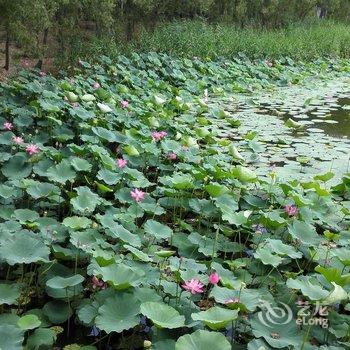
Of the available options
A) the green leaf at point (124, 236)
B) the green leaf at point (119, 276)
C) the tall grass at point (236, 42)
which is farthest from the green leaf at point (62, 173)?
the tall grass at point (236, 42)

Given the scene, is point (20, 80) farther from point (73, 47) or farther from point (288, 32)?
point (288, 32)

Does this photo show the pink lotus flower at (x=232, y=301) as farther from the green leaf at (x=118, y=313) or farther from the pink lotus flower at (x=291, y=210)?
the pink lotus flower at (x=291, y=210)

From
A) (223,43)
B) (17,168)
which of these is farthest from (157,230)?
(223,43)

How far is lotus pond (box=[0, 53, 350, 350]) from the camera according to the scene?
182 centimetres

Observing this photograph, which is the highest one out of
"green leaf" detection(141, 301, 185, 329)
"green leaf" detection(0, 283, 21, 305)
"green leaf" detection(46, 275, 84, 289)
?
"green leaf" detection(141, 301, 185, 329)

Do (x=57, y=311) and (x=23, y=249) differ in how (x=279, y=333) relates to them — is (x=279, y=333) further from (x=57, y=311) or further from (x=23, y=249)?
(x=23, y=249)

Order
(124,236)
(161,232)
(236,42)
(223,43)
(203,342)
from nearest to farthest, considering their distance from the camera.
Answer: (203,342) → (124,236) → (161,232) → (223,43) → (236,42)

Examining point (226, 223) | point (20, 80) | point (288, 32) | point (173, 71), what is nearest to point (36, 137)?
point (226, 223)

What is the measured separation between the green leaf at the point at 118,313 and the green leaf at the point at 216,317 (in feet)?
0.73

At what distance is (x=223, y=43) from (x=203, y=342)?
8768 millimetres

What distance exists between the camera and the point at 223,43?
9.70 m

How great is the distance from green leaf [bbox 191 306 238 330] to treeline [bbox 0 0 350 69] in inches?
203

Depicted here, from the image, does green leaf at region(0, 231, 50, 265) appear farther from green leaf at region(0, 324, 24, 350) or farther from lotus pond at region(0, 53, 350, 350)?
green leaf at region(0, 324, 24, 350)

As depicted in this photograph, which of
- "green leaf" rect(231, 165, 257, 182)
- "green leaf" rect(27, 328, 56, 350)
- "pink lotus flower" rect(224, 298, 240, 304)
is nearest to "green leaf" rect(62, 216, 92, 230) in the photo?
"green leaf" rect(27, 328, 56, 350)
